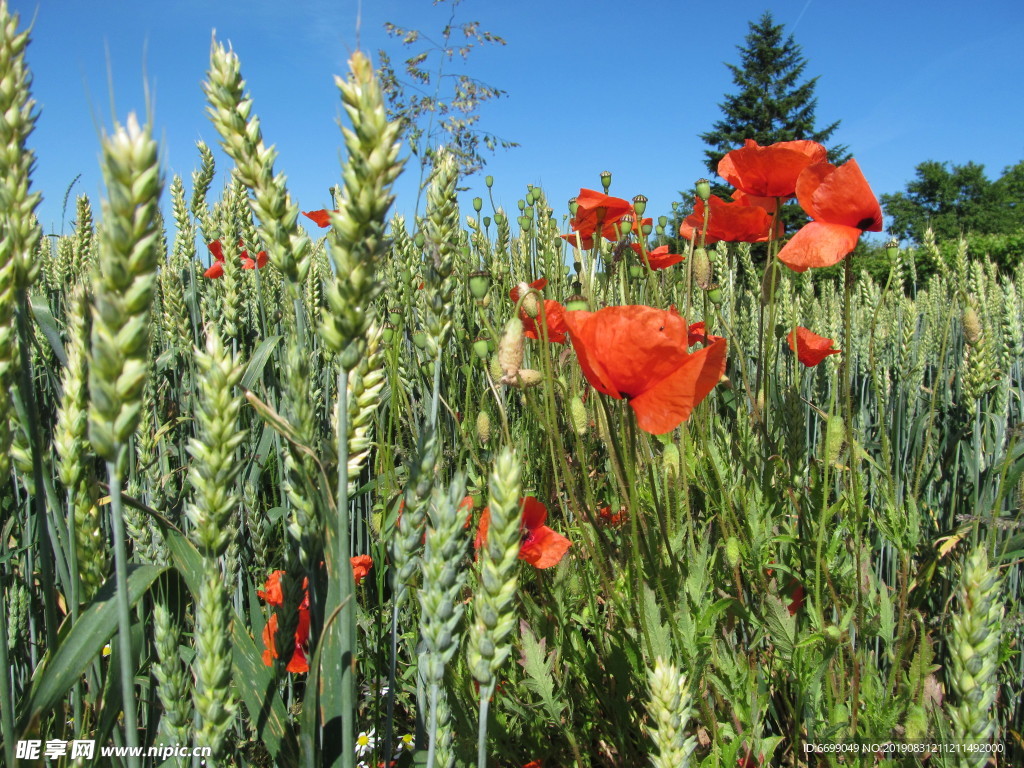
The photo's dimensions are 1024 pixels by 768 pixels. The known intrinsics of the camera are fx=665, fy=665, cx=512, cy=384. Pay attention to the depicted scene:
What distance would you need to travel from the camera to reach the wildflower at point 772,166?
1464 millimetres

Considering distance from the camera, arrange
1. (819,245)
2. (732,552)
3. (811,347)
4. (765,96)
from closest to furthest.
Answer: (819,245), (732,552), (811,347), (765,96)

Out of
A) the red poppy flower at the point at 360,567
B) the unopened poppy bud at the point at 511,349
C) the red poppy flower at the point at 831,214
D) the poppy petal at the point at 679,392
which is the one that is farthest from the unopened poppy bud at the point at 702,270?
the red poppy flower at the point at 360,567

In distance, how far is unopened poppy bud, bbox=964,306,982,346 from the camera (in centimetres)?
168

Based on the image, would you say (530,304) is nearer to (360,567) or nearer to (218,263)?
(360,567)

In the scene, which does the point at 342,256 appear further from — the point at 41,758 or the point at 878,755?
the point at 878,755

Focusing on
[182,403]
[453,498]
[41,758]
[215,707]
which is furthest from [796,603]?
[182,403]

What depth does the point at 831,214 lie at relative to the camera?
4.34 feet

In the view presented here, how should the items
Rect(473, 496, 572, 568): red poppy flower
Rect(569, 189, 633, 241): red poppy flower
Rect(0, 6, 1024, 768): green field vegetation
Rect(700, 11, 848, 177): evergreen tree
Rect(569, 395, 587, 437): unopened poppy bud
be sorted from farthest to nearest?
Rect(700, 11, 848, 177): evergreen tree → Rect(569, 189, 633, 241): red poppy flower → Rect(569, 395, 587, 437): unopened poppy bud → Rect(473, 496, 572, 568): red poppy flower → Rect(0, 6, 1024, 768): green field vegetation

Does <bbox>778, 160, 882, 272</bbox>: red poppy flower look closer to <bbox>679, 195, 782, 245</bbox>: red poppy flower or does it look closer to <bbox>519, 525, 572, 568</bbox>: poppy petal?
<bbox>679, 195, 782, 245</bbox>: red poppy flower

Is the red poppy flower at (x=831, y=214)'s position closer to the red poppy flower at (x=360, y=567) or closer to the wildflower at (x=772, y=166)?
the wildflower at (x=772, y=166)

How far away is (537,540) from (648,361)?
0.49 metres

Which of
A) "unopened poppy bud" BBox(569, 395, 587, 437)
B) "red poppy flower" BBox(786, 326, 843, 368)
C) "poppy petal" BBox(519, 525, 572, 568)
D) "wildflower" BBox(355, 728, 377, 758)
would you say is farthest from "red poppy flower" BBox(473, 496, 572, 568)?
"red poppy flower" BBox(786, 326, 843, 368)

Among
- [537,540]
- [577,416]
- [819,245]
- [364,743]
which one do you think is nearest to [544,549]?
[537,540]

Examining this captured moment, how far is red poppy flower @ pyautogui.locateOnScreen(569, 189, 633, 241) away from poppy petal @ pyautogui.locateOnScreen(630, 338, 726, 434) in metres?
0.81
